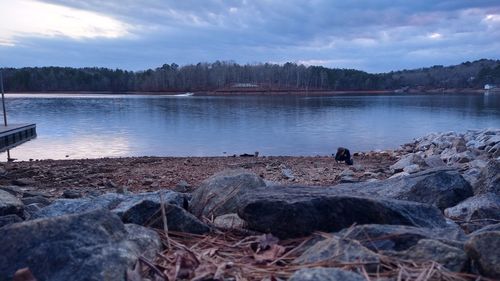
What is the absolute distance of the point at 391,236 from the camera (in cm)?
290

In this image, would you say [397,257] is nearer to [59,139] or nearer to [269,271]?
[269,271]

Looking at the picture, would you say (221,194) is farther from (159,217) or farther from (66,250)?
(66,250)

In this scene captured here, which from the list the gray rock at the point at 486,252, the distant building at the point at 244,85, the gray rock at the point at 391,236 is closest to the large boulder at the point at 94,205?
the gray rock at the point at 391,236

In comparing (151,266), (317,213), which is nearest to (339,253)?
(317,213)

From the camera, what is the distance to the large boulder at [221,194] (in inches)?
168

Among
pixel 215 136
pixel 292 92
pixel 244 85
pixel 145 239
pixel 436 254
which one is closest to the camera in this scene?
pixel 436 254

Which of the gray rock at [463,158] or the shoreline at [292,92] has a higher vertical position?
the shoreline at [292,92]

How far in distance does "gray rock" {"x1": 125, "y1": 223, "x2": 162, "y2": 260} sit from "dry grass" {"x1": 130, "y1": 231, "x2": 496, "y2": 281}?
62 millimetres

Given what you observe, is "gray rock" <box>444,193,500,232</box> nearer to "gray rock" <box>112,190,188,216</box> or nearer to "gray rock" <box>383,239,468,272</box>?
"gray rock" <box>383,239,468,272</box>

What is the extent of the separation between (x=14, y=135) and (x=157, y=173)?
1761 cm

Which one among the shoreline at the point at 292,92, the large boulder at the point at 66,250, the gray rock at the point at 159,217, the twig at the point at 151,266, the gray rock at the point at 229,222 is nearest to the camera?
the large boulder at the point at 66,250

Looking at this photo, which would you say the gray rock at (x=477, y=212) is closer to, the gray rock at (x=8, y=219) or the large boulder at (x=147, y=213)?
the large boulder at (x=147, y=213)

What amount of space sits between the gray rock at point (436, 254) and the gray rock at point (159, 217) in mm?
1384

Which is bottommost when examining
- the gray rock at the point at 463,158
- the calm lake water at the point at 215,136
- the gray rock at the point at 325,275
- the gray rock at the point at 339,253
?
the calm lake water at the point at 215,136
